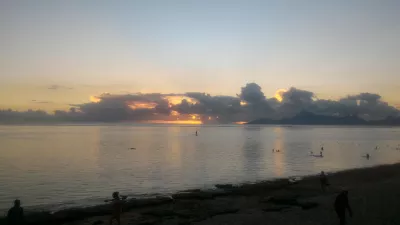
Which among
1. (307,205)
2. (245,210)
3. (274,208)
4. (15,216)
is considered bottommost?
(245,210)

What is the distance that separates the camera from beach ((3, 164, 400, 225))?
70.3 ft

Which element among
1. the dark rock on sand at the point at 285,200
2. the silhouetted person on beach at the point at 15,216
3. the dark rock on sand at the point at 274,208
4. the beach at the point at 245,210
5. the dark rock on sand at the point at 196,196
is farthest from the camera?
the dark rock on sand at the point at 196,196

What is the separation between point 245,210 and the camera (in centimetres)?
2527

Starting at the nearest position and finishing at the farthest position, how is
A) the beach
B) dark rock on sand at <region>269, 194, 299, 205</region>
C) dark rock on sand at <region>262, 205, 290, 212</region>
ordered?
the beach, dark rock on sand at <region>262, 205, 290, 212</region>, dark rock on sand at <region>269, 194, 299, 205</region>

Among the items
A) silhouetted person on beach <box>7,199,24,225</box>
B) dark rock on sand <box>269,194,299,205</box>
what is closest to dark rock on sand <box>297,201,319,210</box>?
dark rock on sand <box>269,194,299,205</box>

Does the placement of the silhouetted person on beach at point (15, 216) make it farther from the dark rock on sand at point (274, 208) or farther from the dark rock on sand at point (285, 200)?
the dark rock on sand at point (285, 200)

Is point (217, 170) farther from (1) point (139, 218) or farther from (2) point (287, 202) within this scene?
(1) point (139, 218)

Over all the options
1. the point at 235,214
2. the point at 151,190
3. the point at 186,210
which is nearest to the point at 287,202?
the point at 235,214

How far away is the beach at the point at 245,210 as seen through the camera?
2142 cm

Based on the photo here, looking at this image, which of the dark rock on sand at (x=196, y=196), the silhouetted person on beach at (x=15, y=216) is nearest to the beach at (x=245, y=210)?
the dark rock on sand at (x=196, y=196)

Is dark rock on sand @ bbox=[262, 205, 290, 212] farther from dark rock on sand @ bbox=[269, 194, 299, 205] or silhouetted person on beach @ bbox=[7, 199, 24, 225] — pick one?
silhouetted person on beach @ bbox=[7, 199, 24, 225]

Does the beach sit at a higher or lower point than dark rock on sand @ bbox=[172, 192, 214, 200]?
higher

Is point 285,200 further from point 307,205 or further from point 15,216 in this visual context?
point 15,216

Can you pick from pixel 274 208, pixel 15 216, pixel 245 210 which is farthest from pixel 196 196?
pixel 15 216
